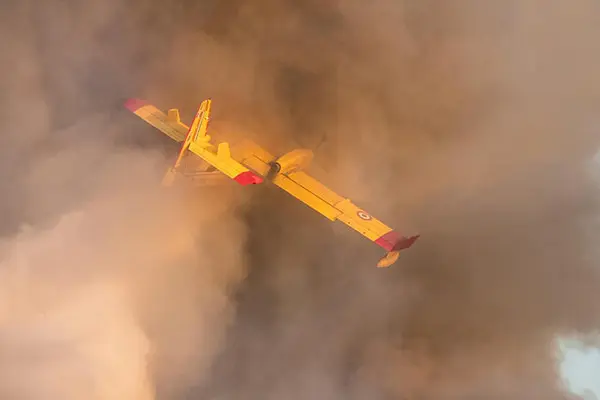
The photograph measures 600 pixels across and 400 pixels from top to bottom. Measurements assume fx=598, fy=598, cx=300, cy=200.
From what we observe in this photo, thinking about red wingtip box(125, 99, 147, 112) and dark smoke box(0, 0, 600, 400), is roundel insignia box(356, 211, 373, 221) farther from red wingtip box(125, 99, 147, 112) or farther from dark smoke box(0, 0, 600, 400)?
red wingtip box(125, 99, 147, 112)

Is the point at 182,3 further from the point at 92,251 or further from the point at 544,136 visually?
the point at 544,136

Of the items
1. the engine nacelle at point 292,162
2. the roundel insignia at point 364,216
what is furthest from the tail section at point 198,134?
the roundel insignia at point 364,216

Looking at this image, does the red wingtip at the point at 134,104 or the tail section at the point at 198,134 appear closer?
the tail section at the point at 198,134

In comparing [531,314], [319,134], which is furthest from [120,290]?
[531,314]

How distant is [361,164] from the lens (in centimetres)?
127

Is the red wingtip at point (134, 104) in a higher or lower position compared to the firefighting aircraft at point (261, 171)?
higher

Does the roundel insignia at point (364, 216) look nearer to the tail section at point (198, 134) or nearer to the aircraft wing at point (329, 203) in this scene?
the aircraft wing at point (329, 203)

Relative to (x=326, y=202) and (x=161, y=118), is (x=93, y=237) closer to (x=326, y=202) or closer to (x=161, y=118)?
(x=161, y=118)

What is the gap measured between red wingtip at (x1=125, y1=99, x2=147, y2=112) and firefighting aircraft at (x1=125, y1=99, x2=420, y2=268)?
2.0 inches

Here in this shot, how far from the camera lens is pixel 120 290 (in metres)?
1.20

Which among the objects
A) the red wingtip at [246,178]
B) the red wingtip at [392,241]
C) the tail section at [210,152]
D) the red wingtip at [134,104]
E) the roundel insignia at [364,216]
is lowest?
the red wingtip at [392,241]

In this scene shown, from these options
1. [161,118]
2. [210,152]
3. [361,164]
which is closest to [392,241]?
[361,164]

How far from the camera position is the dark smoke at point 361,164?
1.22m

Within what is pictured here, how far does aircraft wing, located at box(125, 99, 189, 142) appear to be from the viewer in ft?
4.01
